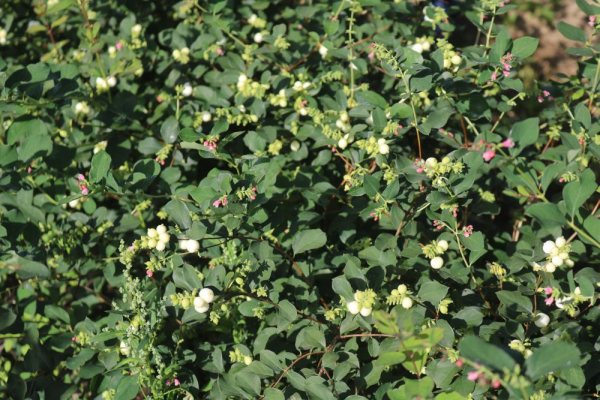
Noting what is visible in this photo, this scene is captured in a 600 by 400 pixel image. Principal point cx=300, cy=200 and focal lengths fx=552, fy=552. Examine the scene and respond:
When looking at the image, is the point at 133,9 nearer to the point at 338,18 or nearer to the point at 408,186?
the point at 338,18

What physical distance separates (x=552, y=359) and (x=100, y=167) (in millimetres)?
1473

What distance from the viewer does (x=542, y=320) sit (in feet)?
5.99

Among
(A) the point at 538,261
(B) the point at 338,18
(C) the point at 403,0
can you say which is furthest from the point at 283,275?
(C) the point at 403,0

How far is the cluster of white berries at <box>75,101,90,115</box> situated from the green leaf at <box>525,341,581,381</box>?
2.23 metres

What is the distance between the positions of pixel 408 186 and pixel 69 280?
1.54 metres

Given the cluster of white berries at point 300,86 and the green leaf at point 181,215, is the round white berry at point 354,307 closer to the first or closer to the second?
the green leaf at point 181,215

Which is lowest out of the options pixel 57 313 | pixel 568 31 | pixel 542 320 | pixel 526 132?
pixel 57 313

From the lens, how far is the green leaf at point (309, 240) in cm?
202

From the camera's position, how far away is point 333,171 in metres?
2.59

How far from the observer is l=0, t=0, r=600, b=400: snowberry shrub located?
182 centimetres

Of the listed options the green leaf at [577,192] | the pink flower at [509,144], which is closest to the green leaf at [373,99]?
the pink flower at [509,144]

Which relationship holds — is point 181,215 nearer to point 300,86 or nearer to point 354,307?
point 354,307

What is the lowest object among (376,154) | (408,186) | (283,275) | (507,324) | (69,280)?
(69,280)

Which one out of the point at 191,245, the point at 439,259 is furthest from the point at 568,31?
the point at 191,245
